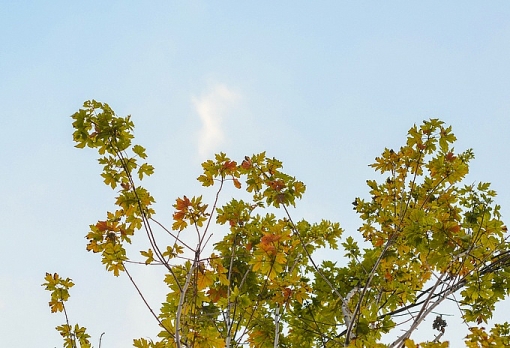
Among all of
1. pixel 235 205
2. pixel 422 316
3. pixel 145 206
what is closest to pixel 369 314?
pixel 422 316

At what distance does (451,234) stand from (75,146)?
10.6 ft

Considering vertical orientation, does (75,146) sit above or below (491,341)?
above

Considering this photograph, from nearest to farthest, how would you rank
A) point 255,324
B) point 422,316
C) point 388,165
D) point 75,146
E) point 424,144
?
1. point 422,316
2. point 75,146
3. point 255,324
4. point 424,144
5. point 388,165

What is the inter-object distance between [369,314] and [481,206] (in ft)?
6.03

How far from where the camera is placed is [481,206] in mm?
4520

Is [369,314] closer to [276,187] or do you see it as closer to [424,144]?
[276,187]

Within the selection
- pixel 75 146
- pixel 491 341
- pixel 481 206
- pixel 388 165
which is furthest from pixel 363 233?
pixel 75 146

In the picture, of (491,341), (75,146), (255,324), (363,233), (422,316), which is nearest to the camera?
(491,341)

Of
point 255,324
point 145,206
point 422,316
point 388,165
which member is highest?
point 388,165

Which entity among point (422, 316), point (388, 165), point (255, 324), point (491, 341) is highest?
point (388, 165)

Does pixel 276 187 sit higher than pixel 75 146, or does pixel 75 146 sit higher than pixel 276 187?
pixel 75 146

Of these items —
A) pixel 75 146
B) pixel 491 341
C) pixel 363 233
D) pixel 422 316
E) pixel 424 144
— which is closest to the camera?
pixel 491 341

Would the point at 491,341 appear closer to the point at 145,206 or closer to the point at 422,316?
the point at 422,316

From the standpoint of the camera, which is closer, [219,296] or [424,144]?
[219,296]
